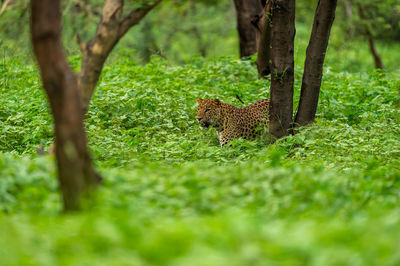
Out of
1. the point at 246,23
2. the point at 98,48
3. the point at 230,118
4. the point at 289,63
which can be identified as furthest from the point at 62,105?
the point at 246,23

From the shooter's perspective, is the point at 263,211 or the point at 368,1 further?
the point at 368,1

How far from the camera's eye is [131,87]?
1260cm

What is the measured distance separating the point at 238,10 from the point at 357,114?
543cm

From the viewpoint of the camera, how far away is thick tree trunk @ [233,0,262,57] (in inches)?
624

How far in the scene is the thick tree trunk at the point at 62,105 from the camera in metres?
5.03

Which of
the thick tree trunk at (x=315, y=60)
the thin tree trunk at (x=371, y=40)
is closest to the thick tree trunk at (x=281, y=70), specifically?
the thick tree trunk at (x=315, y=60)

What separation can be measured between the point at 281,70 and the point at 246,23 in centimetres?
673

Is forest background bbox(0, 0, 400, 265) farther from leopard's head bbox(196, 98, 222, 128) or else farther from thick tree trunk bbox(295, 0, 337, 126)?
thick tree trunk bbox(295, 0, 337, 126)

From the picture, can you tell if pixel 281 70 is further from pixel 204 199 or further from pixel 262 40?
pixel 204 199

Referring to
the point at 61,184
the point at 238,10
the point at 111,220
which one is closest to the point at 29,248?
the point at 111,220

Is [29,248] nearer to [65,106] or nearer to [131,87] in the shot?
[65,106]

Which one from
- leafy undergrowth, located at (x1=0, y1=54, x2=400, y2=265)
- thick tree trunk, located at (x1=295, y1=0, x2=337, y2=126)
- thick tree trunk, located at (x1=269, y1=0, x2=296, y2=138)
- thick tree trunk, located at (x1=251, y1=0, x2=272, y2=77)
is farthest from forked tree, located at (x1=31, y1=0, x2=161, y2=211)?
thick tree trunk, located at (x1=251, y1=0, x2=272, y2=77)

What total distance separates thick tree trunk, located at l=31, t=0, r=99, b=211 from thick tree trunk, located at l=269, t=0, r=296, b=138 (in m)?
5.05

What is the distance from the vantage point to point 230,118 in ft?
35.5
